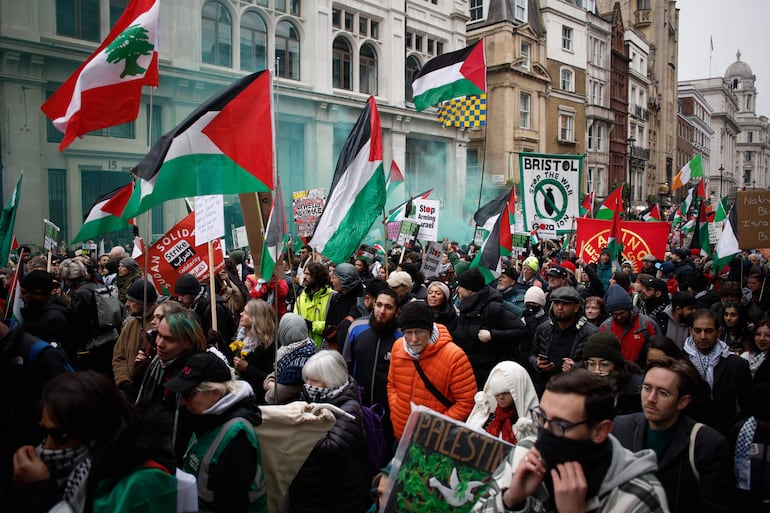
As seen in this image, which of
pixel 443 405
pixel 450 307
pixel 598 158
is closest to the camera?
pixel 443 405

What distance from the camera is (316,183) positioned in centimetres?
2831

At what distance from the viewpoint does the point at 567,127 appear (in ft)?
149

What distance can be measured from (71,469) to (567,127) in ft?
154

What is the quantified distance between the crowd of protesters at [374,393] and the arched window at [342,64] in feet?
78.8

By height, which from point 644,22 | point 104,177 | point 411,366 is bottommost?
point 411,366

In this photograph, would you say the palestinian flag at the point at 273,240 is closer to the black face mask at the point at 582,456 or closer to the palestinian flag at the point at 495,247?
the black face mask at the point at 582,456

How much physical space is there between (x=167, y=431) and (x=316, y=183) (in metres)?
26.3

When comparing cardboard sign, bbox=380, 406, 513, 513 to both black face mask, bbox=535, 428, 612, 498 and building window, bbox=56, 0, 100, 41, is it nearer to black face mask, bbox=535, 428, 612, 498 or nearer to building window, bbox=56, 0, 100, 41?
black face mask, bbox=535, 428, 612, 498

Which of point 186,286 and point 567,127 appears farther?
point 567,127

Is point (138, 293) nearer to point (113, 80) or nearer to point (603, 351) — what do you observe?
point (113, 80)

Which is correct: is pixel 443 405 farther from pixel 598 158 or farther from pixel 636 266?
pixel 598 158

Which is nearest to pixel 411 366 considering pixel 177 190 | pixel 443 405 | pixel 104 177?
pixel 443 405

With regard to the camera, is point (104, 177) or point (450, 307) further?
point (104, 177)

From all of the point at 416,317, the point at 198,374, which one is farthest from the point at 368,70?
the point at 198,374
